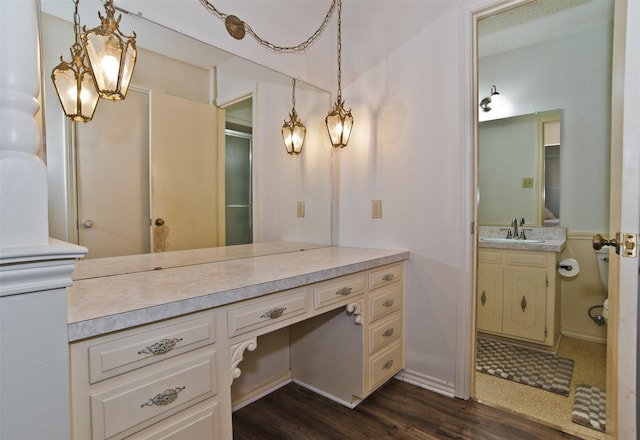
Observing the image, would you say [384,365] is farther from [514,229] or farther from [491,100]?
[491,100]

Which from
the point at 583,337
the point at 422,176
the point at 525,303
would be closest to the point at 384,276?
the point at 422,176

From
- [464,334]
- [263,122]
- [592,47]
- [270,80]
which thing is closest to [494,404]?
[464,334]

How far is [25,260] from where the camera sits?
615 mm

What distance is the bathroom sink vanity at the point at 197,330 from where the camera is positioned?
0.90 m

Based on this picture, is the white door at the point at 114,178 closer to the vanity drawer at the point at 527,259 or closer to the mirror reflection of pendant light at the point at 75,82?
the mirror reflection of pendant light at the point at 75,82

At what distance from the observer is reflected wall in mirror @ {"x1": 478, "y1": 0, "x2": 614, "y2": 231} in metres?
2.60

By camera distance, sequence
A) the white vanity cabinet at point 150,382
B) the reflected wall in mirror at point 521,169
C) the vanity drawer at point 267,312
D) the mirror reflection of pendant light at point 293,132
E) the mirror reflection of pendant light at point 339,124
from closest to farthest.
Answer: the white vanity cabinet at point 150,382 → the vanity drawer at point 267,312 → the mirror reflection of pendant light at point 339,124 → the mirror reflection of pendant light at point 293,132 → the reflected wall in mirror at point 521,169

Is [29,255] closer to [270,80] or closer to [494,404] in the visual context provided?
[270,80]

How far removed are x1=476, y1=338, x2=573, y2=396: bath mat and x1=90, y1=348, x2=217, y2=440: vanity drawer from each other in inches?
79.3

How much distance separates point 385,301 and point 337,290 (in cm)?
46

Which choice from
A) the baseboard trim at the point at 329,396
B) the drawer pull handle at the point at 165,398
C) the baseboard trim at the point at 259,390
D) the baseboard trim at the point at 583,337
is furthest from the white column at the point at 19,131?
the baseboard trim at the point at 583,337

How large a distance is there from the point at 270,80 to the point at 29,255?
178cm

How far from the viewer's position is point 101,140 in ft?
4.59

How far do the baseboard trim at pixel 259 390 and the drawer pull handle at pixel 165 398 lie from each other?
94 cm
